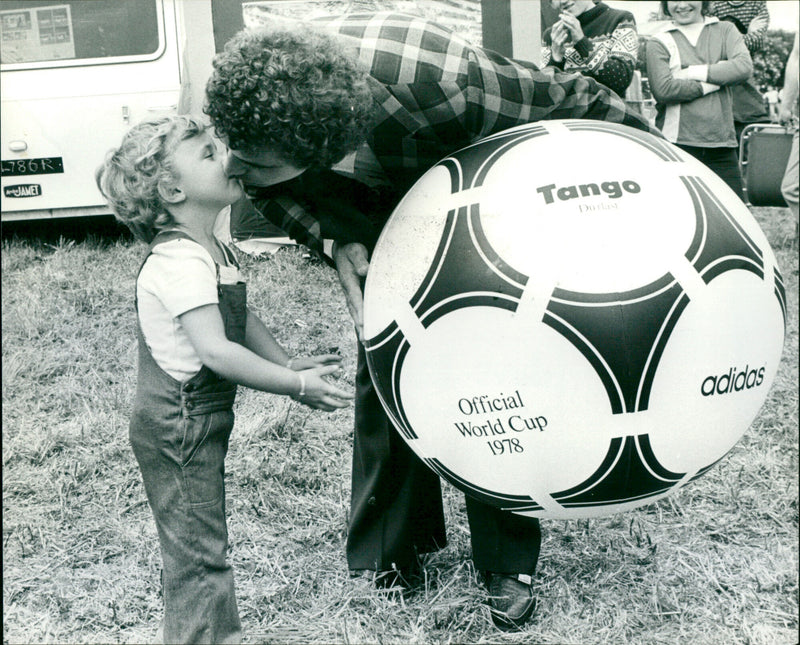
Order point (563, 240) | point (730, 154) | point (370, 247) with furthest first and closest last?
point (730, 154) < point (370, 247) < point (563, 240)

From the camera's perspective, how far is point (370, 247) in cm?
219

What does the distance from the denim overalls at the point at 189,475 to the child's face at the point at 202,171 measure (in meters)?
0.10

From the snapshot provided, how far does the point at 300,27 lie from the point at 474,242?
1.92 ft

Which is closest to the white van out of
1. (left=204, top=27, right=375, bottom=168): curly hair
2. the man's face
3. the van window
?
the van window

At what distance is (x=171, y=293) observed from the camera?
6.04 feet

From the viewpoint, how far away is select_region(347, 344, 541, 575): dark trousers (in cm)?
236

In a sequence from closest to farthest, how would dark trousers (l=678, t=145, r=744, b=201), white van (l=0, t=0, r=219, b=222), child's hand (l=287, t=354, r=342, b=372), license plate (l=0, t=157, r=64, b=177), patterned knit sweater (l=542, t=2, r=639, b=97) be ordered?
child's hand (l=287, t=354, r=342, b=372) → patterned knit sweater (l=542, t=2, r=639, b=97) → dark trousers (l=678, t=145, r=744, b=201) → white van (l=0, t=0, r=219, b=222) → license plate (l=0, t=157, r=64, b=177)

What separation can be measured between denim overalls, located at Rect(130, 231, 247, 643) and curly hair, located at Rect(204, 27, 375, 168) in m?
0.30

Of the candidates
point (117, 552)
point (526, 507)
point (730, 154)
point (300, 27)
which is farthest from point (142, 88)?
point (526, 507)

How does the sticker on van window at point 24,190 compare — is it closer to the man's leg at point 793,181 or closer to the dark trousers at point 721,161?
the dark trousers at point 721,161

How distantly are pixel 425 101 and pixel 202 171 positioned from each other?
1.66 feet

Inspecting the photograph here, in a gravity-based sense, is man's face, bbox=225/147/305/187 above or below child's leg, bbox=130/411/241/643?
above

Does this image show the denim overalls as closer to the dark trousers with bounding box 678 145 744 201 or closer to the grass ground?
the grass ground

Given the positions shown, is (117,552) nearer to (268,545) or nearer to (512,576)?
(268,545)
